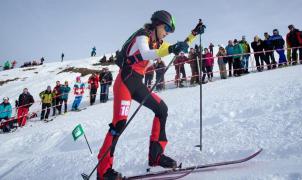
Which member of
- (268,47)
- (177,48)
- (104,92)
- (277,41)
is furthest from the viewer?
(104,92)

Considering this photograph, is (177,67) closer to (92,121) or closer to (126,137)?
(92,121)

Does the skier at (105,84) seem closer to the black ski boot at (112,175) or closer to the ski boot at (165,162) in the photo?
the ski boot at (165,162)

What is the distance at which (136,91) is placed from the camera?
13.7 ft

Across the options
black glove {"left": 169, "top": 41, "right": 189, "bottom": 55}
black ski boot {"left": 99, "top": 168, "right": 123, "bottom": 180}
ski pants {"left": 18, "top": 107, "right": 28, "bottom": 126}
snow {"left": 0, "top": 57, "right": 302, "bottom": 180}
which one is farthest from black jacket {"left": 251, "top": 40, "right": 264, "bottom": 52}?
ski pants {"left": 18, "top": 107, "right": 28, "bottom": 126}

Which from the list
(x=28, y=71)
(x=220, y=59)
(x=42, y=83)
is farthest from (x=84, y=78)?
(x=220, y=59)

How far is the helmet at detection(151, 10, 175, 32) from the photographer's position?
4.01 m

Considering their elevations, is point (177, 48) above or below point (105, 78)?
above

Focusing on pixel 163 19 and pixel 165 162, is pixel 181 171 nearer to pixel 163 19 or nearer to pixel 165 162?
pixel 165 162

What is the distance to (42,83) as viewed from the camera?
28266mm

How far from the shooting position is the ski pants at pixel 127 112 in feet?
Result: 13.2

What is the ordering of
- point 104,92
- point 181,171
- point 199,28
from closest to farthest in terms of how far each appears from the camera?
1. point 181,171
2. point 199,28
3. point 104,92

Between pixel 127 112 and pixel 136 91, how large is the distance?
33 centimetres

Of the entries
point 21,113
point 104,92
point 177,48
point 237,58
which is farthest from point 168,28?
point 21,113

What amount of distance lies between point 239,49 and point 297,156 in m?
9.73
